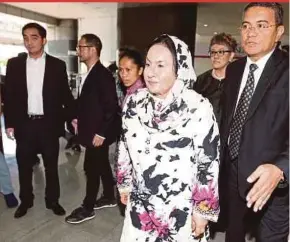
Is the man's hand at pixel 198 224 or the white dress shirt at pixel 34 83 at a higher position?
the white dress shirt at pixel 34 83

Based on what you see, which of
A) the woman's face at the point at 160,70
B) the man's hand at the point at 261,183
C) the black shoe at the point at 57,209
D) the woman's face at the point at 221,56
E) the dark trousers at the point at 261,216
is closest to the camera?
the man's hand at the point at 261,183

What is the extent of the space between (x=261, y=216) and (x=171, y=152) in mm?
582

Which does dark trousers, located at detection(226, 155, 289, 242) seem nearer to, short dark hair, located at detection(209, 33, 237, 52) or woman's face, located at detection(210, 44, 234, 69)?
woman's face, located at detection(210, 44, 234, 69)

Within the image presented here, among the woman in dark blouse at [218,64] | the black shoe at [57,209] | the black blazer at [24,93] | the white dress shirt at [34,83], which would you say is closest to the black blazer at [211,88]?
the woman in dark blouse at [218,64]

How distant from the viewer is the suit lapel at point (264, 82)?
4.19ft

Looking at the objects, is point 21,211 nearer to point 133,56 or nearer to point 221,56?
point 133,56

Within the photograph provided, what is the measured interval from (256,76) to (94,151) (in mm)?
1377

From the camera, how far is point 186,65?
115cm

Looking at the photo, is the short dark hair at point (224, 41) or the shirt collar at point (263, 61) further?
the short dark hair at point (224, 41)

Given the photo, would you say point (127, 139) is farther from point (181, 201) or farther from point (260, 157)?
point (260, 157)

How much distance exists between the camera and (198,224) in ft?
3.98

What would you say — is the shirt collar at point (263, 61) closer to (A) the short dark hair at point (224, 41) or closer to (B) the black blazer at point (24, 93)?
(A) the short dark hair at point (224, 41)

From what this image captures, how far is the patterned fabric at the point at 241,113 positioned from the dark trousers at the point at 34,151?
56.2 inches

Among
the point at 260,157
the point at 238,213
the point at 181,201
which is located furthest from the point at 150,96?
the point at 238,213
